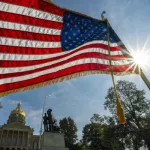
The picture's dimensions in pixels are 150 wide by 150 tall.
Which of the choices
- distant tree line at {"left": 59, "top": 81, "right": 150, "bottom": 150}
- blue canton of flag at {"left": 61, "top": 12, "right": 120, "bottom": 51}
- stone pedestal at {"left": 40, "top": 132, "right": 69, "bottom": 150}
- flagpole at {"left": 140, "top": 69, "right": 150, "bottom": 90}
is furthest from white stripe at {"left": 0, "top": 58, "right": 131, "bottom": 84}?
distant tree line at {"left": 59, "top": 81, "right": 150, "bottom": 150}

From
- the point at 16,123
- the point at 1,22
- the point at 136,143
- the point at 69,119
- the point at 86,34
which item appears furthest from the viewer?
the point at 16,123

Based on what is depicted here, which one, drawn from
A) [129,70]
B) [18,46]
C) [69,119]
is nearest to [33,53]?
[18,46]

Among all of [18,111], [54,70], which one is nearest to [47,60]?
[54,70]

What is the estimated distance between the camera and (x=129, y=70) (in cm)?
532

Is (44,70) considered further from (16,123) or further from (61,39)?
(16,123)

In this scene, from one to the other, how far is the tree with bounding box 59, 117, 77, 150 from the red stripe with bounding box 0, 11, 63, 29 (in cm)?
5023

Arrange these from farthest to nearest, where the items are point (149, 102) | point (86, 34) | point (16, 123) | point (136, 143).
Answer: point (16, 123)
point (149, 102)
point (136, 143)
point (86, 34)

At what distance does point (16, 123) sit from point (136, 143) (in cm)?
5108

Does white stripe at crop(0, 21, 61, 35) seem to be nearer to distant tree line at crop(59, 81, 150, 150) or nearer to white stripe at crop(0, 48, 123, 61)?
white stripe at crop(0, 48, 123, 61)

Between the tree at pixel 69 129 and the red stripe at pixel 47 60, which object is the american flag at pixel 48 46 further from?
the tree at pixel 69 129

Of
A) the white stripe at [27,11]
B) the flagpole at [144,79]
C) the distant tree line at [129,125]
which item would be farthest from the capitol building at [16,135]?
the flagpole at [144,79]

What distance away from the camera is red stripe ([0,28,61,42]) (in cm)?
497

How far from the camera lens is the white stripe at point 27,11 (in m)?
4.91

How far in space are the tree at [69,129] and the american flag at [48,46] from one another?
163 feet
